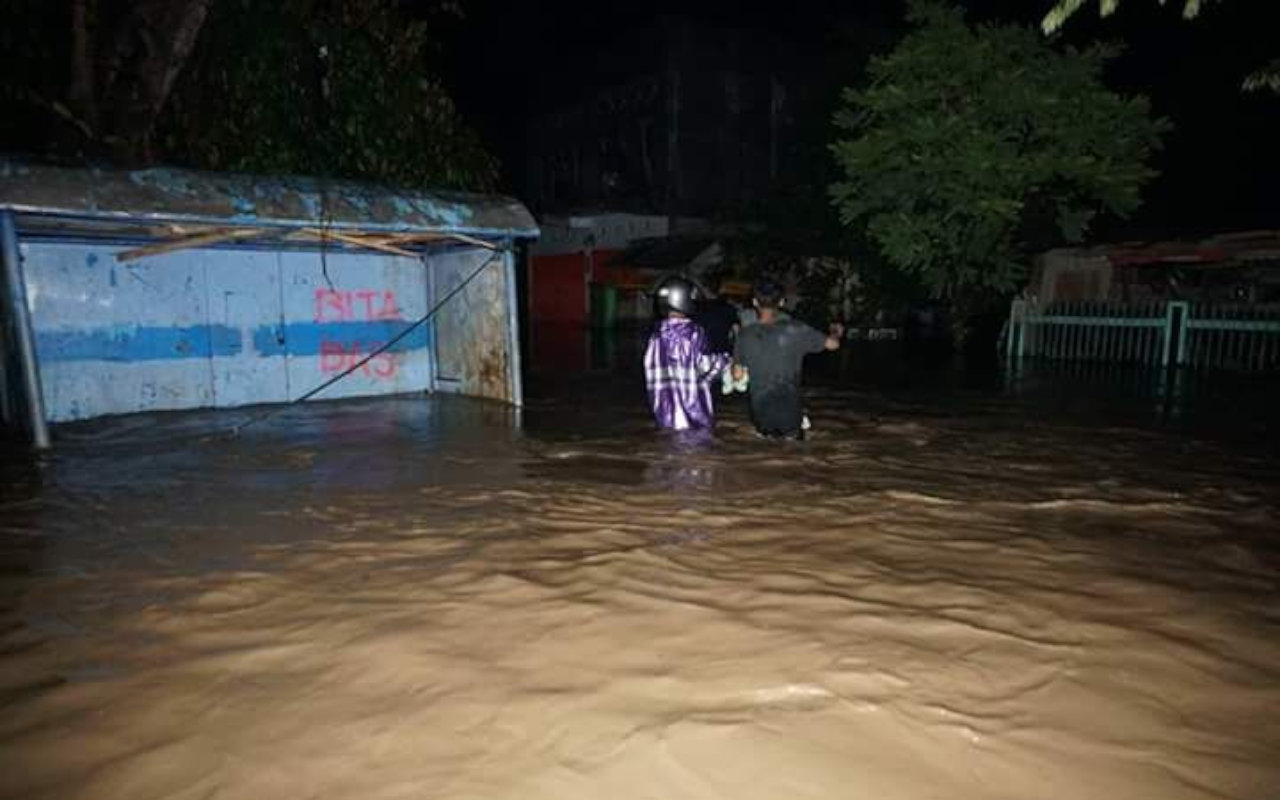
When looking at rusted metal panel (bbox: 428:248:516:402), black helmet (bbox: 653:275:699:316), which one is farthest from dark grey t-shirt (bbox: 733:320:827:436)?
rusted metal panel (bbox: 428:248:516:402)

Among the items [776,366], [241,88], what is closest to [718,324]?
[776,366]

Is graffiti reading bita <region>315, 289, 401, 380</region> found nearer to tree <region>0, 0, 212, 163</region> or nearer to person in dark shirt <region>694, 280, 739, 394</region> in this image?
tree <region>0, 0, 212, 163</region>

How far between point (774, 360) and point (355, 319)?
279 inches

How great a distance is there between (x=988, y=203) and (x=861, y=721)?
16563mm

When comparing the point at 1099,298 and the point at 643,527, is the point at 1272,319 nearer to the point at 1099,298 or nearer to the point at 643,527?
the point at 1099,298

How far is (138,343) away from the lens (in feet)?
34.7

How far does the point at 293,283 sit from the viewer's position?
11.7 m

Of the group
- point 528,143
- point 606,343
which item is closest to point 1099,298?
point 606,343

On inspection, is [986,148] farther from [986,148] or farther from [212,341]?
[212,341]

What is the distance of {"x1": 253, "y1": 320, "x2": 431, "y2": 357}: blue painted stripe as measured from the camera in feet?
38.0

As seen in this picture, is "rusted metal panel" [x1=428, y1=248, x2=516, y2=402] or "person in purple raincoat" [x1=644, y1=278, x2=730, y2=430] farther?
"rusted metal panel" [x1=428, y1=248, x2=516, y2=402]

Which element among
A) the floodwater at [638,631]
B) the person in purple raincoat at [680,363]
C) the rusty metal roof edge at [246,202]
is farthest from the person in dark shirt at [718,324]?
the floodwater at [638,631]

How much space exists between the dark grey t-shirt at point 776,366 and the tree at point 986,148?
1138 cm

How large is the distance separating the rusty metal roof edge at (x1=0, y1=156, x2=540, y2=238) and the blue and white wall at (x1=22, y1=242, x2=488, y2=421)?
5.19 feet
